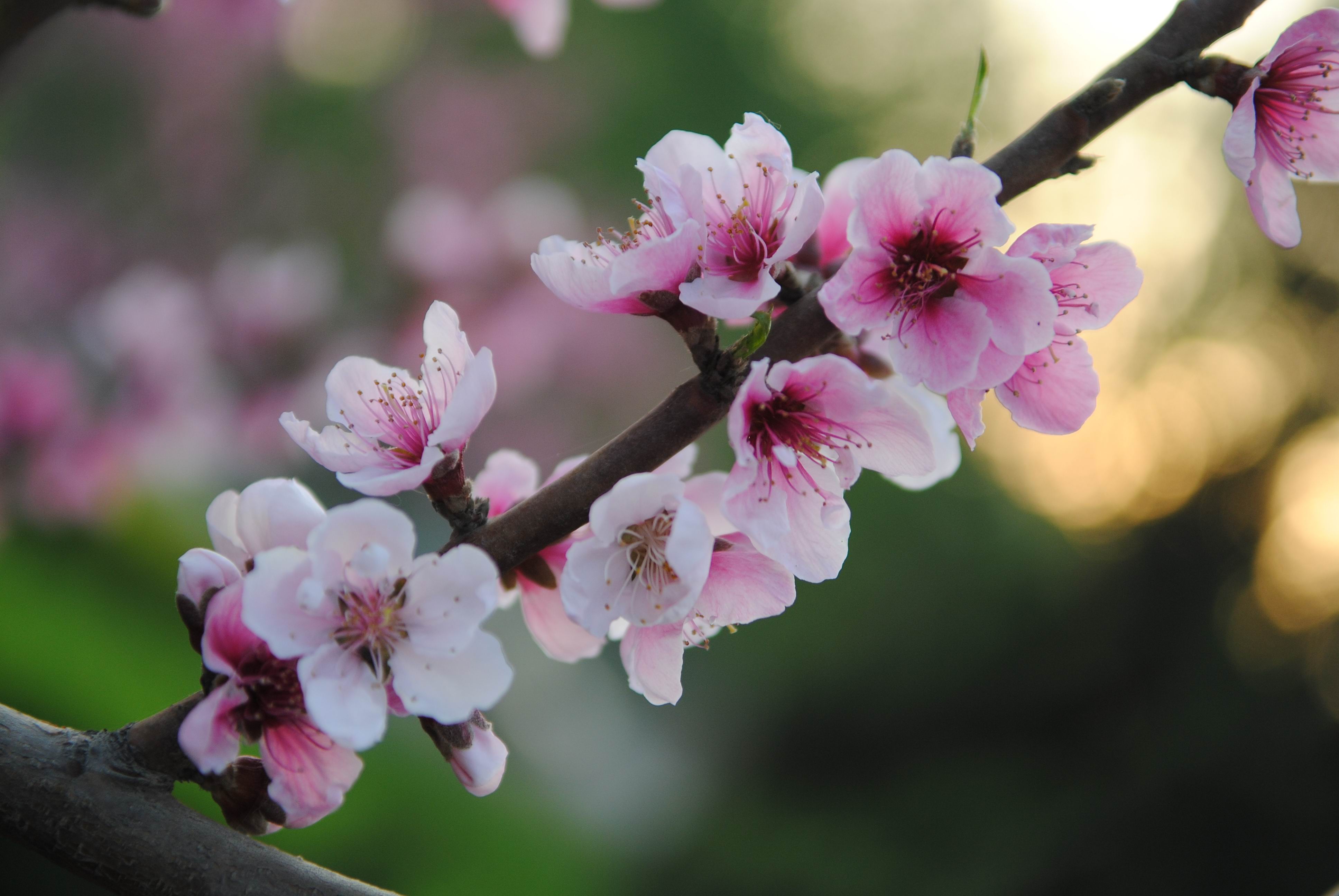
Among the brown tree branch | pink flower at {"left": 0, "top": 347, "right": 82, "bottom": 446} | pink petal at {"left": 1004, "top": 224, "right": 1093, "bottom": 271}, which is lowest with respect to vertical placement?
pink petal at {"left": 1004, "top": 224, "right": 1093, "bottom": 271}

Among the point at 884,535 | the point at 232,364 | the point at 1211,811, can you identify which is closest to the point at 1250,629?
the point at 1211,811

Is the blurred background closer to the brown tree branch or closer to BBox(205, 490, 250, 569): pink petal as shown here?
the brown tree branch

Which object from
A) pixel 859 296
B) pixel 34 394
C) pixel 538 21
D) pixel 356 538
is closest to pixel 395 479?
pixel 356 538

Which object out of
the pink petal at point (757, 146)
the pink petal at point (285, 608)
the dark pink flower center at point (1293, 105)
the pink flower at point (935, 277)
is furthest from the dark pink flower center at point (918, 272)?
the pink petal at point (285, 608)

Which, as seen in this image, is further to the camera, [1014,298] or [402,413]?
[402,413]

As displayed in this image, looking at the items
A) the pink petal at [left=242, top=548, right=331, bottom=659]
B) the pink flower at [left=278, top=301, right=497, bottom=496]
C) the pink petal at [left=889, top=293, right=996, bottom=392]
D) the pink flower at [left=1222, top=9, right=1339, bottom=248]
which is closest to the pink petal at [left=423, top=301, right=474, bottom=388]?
the pink flower at [left=278, top=301, right=497, bottom=496]

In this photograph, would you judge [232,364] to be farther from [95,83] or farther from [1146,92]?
[1146,92]

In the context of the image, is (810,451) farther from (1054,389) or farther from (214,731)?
(214,731)
